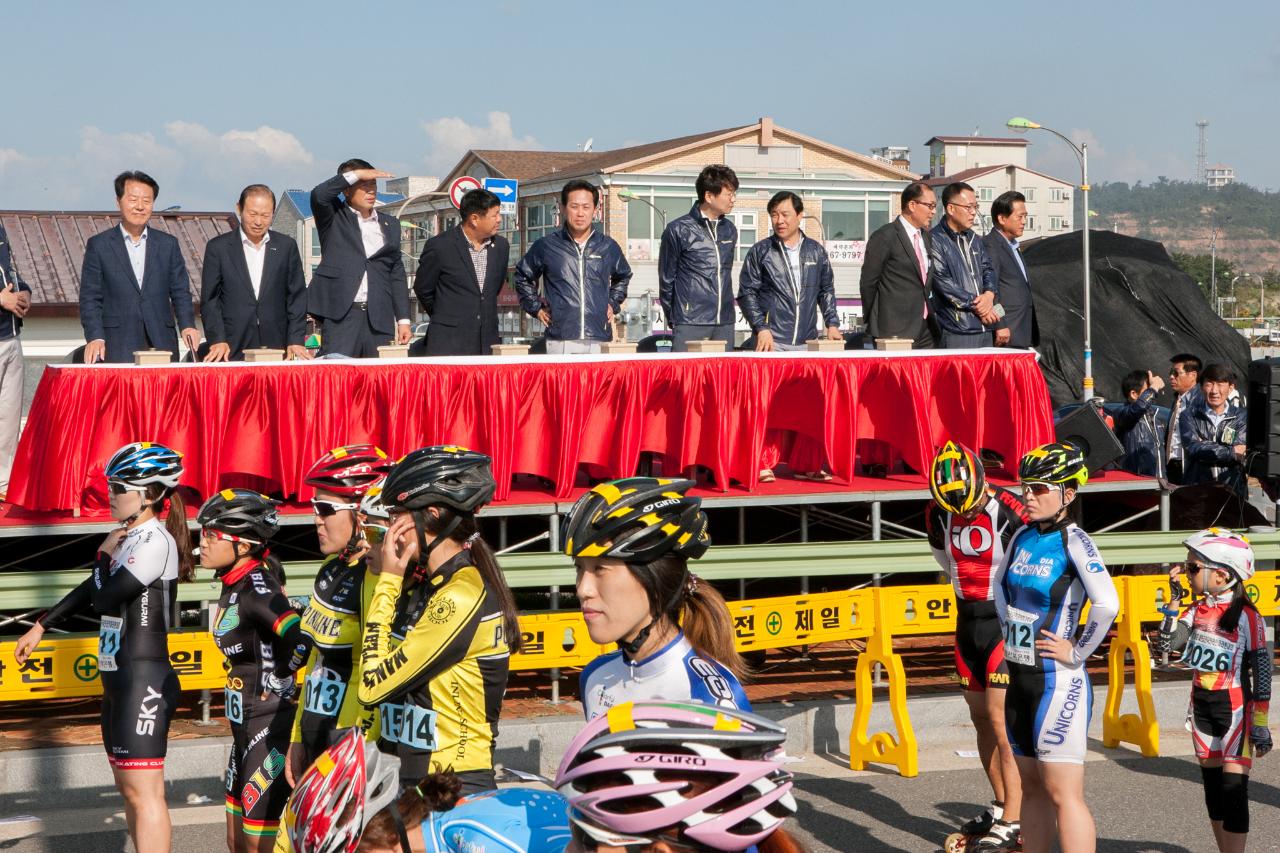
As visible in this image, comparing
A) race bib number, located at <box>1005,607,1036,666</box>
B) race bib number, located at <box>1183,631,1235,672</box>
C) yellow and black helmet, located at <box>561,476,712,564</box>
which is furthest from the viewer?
race bib number, located at <box>1183,631,1235,672</box>

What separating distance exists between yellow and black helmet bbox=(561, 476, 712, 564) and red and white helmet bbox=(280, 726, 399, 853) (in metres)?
1.13

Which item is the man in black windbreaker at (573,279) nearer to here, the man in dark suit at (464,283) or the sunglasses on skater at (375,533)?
the man in dark suit at (464,283)

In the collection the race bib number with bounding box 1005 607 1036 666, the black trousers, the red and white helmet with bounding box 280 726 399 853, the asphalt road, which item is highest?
the black trousers

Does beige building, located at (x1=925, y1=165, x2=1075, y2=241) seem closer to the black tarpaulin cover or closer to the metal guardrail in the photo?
the black tarpaulin cover

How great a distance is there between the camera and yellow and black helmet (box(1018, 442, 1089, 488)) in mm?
6543

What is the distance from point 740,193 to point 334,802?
83.6m

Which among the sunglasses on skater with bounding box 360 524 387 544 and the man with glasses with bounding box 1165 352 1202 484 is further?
the man with glasses with bounding box 1165 352 1202 484

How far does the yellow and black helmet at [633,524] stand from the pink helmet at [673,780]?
4.28ft

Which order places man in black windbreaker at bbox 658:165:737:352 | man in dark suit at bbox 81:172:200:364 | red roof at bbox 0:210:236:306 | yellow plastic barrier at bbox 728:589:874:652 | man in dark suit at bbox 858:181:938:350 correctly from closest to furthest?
yellow plastic barrier at bbox 728:589:874:652 → man in dark suit at bbox 81:172:200:364 → man in black windbreaker at bbox 658:165:737:352 → man in dark suit at bbox 858:181:938:350 → red roof at bbox 0:210:236:306

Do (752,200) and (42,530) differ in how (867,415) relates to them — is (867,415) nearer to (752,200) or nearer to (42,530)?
(42,530)

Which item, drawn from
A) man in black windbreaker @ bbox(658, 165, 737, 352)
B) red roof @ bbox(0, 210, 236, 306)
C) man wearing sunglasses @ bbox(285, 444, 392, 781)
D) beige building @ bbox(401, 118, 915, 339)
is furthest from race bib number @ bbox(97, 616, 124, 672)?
beige building @ bbox(401, 118, 915, 339)

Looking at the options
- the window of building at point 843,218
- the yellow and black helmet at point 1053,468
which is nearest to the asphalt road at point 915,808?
the yellow and black helmet at point 1053,468

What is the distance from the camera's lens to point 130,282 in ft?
34.2

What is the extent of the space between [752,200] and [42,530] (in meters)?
79.9
